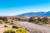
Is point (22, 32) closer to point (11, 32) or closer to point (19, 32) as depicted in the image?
point (19, 32)

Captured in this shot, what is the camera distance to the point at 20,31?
12.6 meters

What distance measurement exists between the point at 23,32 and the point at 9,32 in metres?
2.66

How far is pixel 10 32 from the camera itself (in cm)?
1248

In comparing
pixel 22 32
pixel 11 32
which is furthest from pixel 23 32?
pixel 11 32

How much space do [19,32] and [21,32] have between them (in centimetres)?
42

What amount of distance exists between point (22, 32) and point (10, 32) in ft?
7.69

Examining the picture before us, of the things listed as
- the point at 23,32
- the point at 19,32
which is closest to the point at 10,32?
the point at 19,32

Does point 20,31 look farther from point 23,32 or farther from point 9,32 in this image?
point 9,32

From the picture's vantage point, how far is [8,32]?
12.3 metres

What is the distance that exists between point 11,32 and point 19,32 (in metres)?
1.58

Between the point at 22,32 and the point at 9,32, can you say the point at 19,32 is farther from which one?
the point at 9,32

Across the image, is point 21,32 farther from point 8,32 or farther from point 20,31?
point 8,32

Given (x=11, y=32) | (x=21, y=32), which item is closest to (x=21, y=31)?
(x=21, y=32)

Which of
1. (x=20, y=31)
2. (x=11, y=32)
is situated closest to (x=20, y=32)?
(x=20, y=31)
